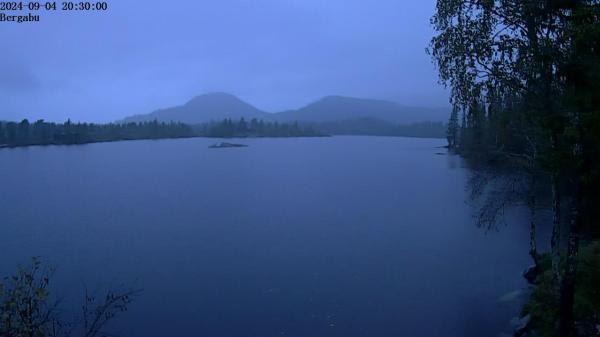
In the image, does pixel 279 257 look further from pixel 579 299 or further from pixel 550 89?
pixel 550 89

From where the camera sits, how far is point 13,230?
3056cm

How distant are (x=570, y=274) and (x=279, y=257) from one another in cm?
1587

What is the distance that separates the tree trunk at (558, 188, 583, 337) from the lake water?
175 inches

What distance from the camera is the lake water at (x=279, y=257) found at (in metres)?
17.2

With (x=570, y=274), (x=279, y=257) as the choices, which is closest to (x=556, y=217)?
(x=570, y=274)

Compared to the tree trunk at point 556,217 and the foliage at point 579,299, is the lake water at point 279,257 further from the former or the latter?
the tree trunk at point 556,217

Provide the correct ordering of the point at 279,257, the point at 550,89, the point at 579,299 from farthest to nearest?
1. the point at 279,257
2. the point at 579,299
3. the point at 550,89

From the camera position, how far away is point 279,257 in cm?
2470

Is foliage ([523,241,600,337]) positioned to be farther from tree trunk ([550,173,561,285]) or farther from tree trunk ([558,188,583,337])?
tree trunk ([550,173,561,285])

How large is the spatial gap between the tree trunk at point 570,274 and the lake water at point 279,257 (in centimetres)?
445

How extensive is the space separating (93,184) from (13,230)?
25827mm

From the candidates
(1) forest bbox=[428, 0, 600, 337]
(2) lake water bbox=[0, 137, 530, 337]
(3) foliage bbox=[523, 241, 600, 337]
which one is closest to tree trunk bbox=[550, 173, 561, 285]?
(1) forest bbox=[428, 0, 600, 337]

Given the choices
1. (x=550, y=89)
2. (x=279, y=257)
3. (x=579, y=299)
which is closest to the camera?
(x=550, y=89)

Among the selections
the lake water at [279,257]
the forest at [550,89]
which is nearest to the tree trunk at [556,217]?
the forest at [550,89]
